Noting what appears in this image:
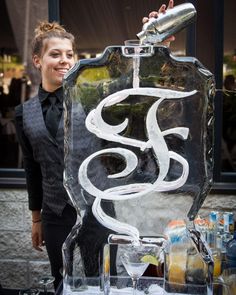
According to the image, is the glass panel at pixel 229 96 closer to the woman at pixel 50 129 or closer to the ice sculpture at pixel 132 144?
the woman at pixel 50 129

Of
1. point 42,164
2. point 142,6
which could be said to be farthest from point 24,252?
point 142,6

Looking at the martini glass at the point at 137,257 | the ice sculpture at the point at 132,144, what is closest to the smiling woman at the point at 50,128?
the ice sculpture at the point at 132,144

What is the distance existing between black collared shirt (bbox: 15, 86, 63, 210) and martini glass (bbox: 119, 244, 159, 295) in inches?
29.1

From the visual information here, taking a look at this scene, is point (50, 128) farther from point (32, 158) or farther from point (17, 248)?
point (17, 248)

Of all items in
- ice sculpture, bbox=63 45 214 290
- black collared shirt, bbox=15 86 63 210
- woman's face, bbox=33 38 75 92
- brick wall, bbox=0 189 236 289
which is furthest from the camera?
brick wall, bbox=0 189 236 289

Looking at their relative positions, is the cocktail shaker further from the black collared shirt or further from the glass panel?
the glass panel

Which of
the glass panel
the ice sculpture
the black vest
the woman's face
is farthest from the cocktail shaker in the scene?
the glass panel

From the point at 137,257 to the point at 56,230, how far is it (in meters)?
0.71

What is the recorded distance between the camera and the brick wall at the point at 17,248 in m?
2.96

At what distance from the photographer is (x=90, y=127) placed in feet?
3.80

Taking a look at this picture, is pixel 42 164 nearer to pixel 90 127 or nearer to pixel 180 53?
pixel 90 127

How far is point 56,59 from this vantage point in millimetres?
1606

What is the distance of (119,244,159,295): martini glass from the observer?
45.4 inches

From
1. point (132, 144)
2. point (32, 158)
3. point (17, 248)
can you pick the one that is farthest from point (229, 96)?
point (132, 144)
